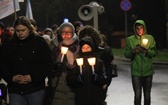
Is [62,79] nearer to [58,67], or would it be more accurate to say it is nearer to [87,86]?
[58,67]

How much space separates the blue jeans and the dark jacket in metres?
0.05

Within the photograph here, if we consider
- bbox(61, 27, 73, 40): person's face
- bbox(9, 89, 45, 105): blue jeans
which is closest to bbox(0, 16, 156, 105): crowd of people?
bbox(9, 89, 45, 105): blue jeans

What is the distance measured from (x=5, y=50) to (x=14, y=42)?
15 cm

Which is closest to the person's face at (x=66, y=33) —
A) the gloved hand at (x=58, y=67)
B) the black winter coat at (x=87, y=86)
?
the gloved hand at (x=58, y=67)

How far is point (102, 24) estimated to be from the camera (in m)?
38.2

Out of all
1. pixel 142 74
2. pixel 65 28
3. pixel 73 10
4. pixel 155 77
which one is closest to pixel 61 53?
pixel 65 28

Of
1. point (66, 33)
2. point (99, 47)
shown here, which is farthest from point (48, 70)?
point (99, 47)

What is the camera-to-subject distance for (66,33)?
252 inches

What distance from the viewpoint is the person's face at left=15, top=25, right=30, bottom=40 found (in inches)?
203

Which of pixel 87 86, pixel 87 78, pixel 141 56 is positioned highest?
pixel 141 56

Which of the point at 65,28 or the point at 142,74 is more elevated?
the point at 65,28

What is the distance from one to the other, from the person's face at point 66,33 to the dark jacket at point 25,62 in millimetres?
1121

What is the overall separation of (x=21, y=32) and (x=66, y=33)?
4.39 ft

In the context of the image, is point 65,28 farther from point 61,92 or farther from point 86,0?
point 86,0
